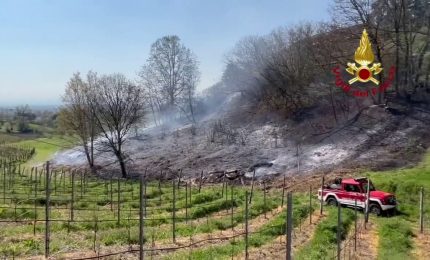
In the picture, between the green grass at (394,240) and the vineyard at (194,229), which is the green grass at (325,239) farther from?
the green grass at (394,240)

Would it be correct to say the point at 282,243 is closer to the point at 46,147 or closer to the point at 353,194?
the point at 353,194

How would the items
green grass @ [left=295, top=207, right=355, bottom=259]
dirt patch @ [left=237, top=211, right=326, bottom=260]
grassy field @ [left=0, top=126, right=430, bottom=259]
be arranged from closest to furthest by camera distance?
1. grassy field @ [left=0, top=126, right=430, bottom=259]
2. dirt patch @ [left=237, top=211, right=326, bottom=260]
3. green grass @ [left=295, top=207, right=355, bottom=259]

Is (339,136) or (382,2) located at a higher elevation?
(382,2)

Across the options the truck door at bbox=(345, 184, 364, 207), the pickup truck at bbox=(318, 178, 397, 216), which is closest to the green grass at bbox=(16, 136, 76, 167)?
the pickup truck at bbox=(318, 178, 397, 216)

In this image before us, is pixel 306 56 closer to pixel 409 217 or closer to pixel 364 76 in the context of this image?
pixel 364 76

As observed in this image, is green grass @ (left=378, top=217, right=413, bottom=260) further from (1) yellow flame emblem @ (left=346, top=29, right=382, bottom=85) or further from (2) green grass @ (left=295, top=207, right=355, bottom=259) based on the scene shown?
(1) yellow flame emblem @ (left=346, top=29, right=382, bottom=85)

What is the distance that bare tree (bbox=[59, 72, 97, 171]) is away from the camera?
47062 mm

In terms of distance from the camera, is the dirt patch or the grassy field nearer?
the grassy field

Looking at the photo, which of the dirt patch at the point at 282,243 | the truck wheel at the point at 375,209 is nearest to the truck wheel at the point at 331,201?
the truck wheel at the point at 375,209

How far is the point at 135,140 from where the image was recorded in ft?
171

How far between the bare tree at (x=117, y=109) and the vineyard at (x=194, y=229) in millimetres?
15763

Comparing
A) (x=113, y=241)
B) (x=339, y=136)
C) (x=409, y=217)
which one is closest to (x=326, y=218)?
(x=409, y=217)

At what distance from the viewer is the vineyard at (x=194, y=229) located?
1229 cm

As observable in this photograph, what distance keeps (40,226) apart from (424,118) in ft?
106
